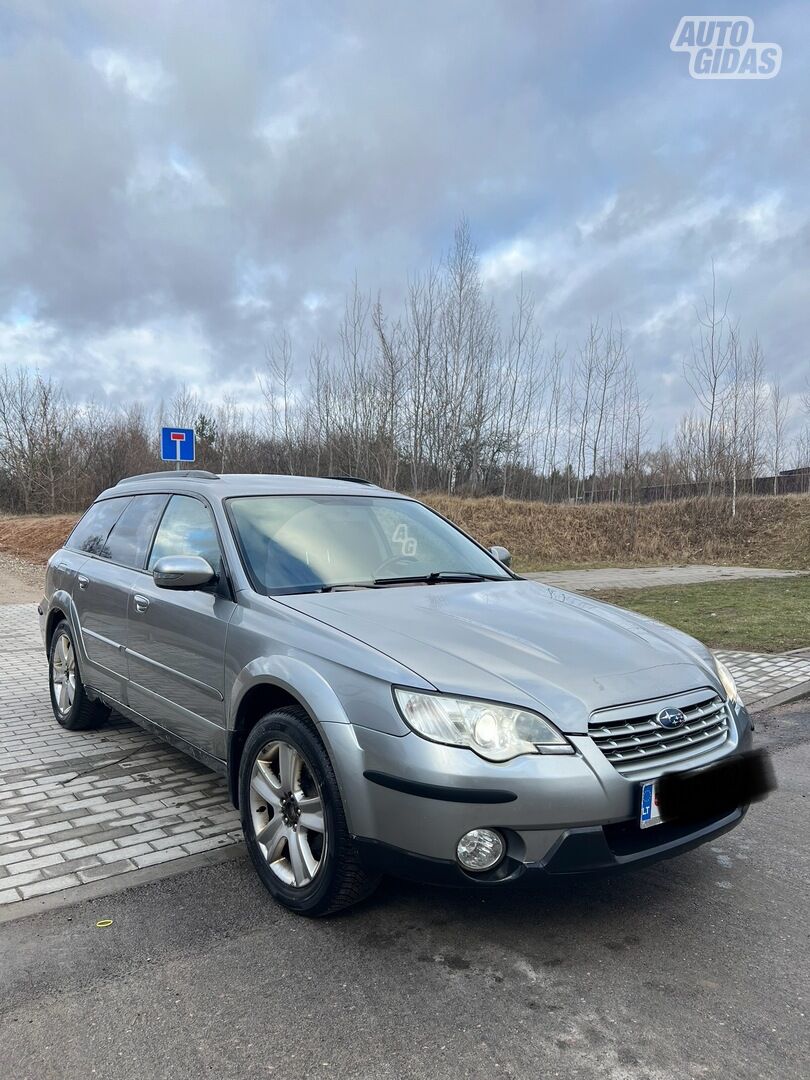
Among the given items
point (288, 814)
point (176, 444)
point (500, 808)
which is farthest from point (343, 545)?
point (176, 444)

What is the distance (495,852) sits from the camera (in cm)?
250

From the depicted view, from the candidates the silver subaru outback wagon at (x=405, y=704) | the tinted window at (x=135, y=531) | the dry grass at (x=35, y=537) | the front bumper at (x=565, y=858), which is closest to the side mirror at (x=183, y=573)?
the silver subaru outback wagon at (x=405, y=704)

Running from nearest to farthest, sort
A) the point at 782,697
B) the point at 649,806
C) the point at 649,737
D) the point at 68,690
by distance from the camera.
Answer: the point at 649,806, the point at 649,737, the point at 68,690, the point at 782,697

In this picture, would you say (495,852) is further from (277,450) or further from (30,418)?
(30,418)

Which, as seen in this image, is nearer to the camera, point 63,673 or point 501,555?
point 501,555

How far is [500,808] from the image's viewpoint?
2441 millimetres

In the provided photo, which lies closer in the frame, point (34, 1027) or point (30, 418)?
point (34, 1027)

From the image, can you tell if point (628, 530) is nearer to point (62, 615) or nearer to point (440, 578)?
point (62, 615)

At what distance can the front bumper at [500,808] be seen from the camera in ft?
8.01

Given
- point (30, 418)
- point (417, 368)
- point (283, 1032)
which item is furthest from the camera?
point (30, 418)

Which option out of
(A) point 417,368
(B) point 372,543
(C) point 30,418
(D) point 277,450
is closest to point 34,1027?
(B) point 372,543

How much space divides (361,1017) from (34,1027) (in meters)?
0.99

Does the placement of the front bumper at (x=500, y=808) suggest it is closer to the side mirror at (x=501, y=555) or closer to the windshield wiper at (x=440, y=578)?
the windshield wiper at (x=440, y=578)

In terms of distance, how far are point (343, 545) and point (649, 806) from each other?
1.96 metres
